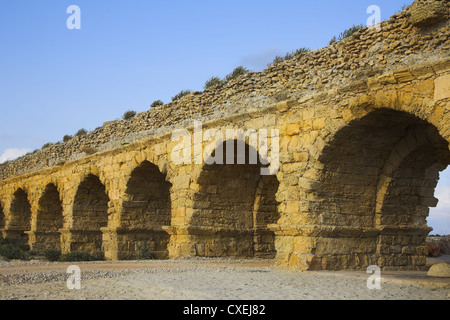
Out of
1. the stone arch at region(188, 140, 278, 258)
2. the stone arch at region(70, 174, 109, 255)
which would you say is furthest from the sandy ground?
the stone arch at region(70, 174, 109, 255)

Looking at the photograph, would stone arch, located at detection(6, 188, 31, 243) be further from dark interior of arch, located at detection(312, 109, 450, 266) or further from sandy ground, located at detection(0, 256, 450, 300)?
dark interior of arch, located at detection(312, 109, 450, 266)

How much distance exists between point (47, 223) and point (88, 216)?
3.45 metres

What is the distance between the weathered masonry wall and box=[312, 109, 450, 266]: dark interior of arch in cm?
2

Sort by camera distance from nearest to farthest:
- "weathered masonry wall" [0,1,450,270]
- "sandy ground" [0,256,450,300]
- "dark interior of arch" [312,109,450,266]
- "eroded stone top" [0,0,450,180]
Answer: "sandy ground" [0,256,450,300] → "eroded stone top" [0,0,450,180] → "weathered masonry wall" [0,1,450,270] → "dark interior of arch" [312,109,450,266]

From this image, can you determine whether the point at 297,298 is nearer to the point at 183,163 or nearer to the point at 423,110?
the point at 423,110

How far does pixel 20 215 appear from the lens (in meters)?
21.5

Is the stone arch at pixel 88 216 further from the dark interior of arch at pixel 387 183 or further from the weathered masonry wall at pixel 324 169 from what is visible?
→ the dark interior of arch at pixel 387 183

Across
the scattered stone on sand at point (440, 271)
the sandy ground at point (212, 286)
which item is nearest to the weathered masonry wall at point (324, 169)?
the scattered stone on sand at point (440, 271)

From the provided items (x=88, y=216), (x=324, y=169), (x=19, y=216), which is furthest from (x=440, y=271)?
(x=19, y=216)

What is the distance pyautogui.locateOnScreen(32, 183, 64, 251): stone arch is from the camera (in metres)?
18.7

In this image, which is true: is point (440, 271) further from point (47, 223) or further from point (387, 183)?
point (47, 223)
